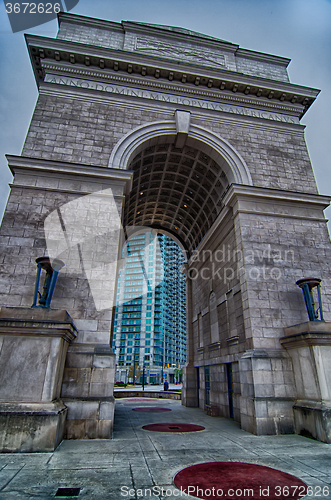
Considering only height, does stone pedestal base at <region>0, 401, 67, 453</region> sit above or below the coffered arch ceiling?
below

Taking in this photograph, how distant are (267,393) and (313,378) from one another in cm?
183

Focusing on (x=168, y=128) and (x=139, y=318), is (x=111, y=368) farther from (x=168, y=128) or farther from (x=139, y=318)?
(x=139, y=318)

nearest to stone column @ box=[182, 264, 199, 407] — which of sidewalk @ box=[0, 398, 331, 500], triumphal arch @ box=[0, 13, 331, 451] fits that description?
triumphal arch @ box=[0, 13, 331, 451]

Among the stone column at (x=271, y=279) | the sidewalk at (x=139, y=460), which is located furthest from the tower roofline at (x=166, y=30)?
the sidewalk at (x=139, y=460)

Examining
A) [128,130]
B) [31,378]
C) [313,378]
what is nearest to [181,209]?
[128,130]

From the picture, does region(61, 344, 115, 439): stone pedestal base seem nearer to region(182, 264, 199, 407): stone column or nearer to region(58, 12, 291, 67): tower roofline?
region(182, 264, 199, 407): stone column

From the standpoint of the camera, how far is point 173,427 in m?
11.9

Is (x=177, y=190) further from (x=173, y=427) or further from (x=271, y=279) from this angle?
(x=173, y=427)

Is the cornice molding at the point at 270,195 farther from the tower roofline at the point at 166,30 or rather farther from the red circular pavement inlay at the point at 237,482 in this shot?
the tower roofline at the point at 166,30

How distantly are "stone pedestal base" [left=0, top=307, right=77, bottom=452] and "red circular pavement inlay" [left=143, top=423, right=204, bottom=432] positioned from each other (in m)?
4.15

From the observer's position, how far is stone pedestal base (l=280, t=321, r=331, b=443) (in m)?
9.57

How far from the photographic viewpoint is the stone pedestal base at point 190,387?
2020 centimetres

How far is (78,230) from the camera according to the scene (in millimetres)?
12555

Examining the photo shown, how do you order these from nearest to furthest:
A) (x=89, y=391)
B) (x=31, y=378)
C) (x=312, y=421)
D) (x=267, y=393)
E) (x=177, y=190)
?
(x=31, y=378) < (x=312, y=421) < (x=89, y=391) < (x=267, y=393) < (x=177, y=190)
